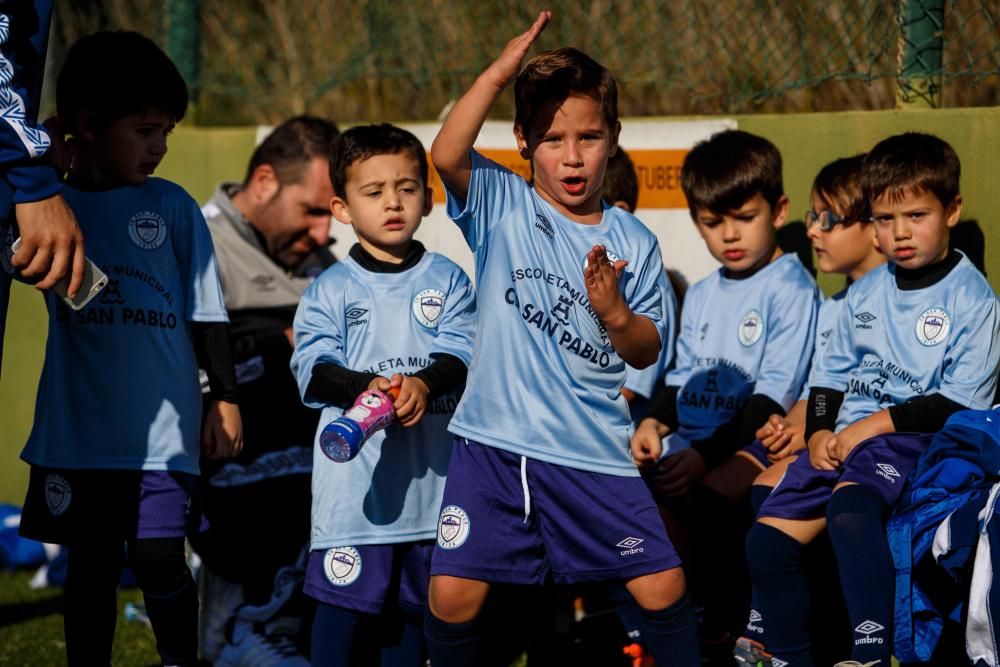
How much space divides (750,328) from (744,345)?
6 centimetres

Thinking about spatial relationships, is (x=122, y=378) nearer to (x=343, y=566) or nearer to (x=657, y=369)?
(x=343, y=566)

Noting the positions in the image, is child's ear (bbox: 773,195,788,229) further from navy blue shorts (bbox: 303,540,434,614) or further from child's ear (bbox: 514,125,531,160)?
navy blue shorts (bbox: 303,540,434,614)

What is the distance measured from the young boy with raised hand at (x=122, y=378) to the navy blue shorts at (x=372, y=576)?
39 cm

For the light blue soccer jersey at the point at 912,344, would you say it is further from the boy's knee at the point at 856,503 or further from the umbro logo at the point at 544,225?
the umbro logo at the point at 544,225

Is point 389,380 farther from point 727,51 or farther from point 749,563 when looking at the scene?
point 727,51

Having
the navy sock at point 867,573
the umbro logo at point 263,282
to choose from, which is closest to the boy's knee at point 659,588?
the navy sock at point 867,573

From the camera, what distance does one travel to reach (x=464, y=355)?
3.63 metres

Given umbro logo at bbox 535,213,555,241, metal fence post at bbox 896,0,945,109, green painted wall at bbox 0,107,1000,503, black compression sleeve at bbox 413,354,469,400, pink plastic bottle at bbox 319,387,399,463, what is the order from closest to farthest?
pink plastic bottle at bbox 319,387,399,463 → umbro logo at bbox 535,213,555,241 → black compression sleeve at bbox 413,354,469,400 → green painted wall at bbox 0,107,1000,503 → metal fence post at bbox 896,0,945,109

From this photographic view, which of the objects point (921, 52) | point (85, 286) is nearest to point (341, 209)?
point (85, 286)

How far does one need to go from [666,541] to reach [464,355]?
31.2 inches

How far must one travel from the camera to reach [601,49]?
539cm

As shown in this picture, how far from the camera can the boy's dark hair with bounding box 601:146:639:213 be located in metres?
4.55

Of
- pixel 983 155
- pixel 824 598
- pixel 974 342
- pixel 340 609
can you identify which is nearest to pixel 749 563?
pixel 824 598

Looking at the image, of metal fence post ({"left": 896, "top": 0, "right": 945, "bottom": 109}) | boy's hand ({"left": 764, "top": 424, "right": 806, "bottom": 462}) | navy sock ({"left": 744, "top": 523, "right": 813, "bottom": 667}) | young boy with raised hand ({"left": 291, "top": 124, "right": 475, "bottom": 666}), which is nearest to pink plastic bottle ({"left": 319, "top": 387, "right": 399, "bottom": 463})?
young boy with raised hand ({"left": 291, "top": 124, "right": 475, "bottom": 666})
